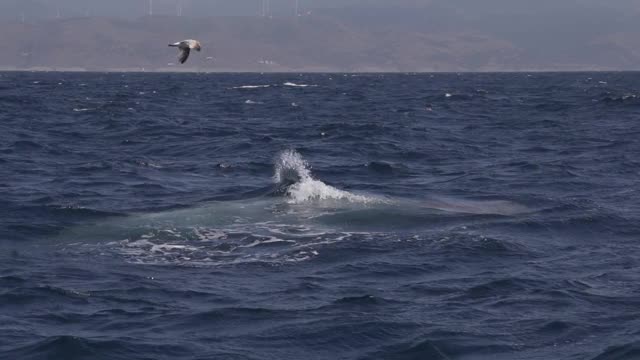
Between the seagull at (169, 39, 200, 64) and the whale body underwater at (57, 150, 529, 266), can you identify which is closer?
the whale body underwater at (57, 150, 529, 266)

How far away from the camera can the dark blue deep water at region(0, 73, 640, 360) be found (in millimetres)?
17281

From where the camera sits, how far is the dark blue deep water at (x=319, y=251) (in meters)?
17.3

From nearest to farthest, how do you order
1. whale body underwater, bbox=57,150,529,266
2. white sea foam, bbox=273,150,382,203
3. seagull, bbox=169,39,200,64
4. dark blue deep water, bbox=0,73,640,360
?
dark blue deep water, bbox=0,73,640,360
whale body underwater, bbox=57,150,529,266
seagull, bbox=169,39,200,64
white sea foam, bbox=273,150,382,203

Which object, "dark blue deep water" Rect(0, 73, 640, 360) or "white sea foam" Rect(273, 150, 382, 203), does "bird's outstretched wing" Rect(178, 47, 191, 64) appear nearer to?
"dark blue deep water" Rect(0, 73, 640, 360)

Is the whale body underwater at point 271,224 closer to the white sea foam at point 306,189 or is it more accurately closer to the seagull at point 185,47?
the white sea foam at point 306,189

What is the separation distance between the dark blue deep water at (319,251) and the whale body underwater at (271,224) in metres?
0.09

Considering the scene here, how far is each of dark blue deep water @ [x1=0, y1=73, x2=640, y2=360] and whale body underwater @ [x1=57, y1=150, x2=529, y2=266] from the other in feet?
0.28

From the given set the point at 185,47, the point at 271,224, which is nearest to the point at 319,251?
the point at 271,224

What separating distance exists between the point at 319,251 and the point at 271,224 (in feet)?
11.8

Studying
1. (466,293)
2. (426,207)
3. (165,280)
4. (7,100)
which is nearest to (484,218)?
(426,207)

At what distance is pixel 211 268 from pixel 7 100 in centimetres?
7573

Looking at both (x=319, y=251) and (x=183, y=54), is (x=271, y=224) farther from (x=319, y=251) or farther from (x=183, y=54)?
(x=183, y=54)

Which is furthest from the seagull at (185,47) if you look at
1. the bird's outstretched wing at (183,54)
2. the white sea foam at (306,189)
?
the white sea foam at (306,189)

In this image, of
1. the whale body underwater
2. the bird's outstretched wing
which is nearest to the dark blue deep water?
the whale body underwater
